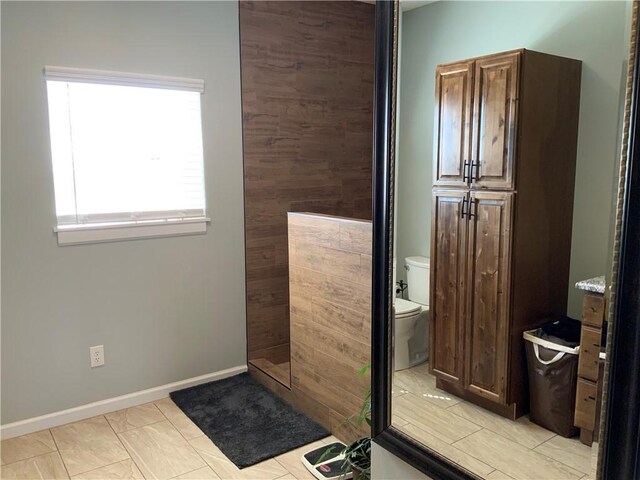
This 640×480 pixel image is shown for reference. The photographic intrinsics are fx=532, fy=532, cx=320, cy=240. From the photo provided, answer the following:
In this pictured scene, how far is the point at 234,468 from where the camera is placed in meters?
2.53

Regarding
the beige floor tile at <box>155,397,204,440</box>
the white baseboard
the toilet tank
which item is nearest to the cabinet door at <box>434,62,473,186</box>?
the toilet tank

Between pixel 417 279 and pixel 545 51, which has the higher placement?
pixel 545 51

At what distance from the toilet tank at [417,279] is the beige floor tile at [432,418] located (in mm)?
290

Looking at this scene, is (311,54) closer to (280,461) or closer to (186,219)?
(186,219)

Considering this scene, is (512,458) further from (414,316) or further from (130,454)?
(130,454)

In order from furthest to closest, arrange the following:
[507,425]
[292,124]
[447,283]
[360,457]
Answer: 1. [292,124]
2. [360,457]
3. [447,283]
4. [507,425]

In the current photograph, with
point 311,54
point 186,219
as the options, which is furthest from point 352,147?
point 186,219

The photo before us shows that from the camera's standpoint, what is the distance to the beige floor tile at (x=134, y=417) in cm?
294

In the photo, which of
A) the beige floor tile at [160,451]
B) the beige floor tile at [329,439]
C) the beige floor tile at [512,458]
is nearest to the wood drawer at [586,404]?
the beige floor tile at [512,458]

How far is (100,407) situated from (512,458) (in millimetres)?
2518

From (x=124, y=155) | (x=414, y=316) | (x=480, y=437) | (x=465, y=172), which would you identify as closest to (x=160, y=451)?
(x=124, y=155)

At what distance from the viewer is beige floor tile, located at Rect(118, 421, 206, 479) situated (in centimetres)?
252

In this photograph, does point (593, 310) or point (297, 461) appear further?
point (297, 461)

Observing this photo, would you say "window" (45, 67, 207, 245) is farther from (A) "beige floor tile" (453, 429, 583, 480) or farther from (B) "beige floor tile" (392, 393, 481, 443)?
(A) "beige floor tile" (453, 429, 583, 480)
